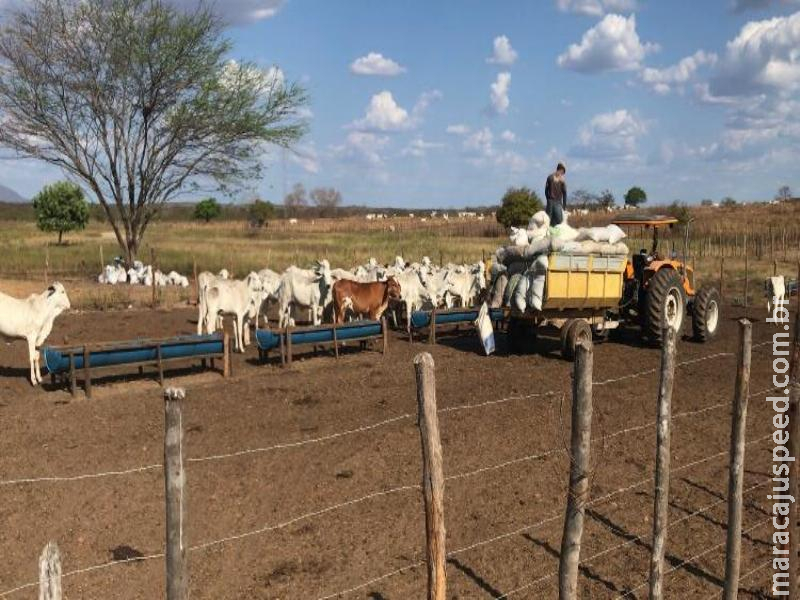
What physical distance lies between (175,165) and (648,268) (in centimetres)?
2166

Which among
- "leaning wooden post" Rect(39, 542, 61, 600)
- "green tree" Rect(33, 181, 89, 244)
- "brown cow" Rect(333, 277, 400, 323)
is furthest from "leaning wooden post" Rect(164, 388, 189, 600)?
"green tree" Rect(33, 181, 89, 244)

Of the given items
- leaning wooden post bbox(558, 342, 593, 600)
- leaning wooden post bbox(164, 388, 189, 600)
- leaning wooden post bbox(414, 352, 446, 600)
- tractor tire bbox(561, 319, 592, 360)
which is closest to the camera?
leaning wooden post bbox(164, 388, 189, 600)

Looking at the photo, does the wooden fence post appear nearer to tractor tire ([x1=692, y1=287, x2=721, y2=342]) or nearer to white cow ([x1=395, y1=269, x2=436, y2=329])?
tractor tire ([x1=692, y1=287, x2=721, y2=342])

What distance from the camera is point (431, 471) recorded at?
152 inches

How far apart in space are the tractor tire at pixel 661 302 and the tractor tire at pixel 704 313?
83 cm

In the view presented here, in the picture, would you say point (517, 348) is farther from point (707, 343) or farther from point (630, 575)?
point (630, 575)

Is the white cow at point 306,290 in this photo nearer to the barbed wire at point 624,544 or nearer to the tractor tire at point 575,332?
the tractor tire at point 575,332

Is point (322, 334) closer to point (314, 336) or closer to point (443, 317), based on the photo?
point (314, 336)

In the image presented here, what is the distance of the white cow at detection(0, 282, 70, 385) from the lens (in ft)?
42.7

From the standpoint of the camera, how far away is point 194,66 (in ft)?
97.3

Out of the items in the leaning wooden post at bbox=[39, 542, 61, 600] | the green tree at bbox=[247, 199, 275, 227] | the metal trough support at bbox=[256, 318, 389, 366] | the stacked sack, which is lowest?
the metal trough support at bbox=[256, 318, 389, 366]

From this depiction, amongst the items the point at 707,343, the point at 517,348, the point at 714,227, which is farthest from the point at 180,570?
the point at 714,227

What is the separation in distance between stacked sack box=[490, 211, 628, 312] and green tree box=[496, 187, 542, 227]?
124 feet

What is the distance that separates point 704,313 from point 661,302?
2117 mm
